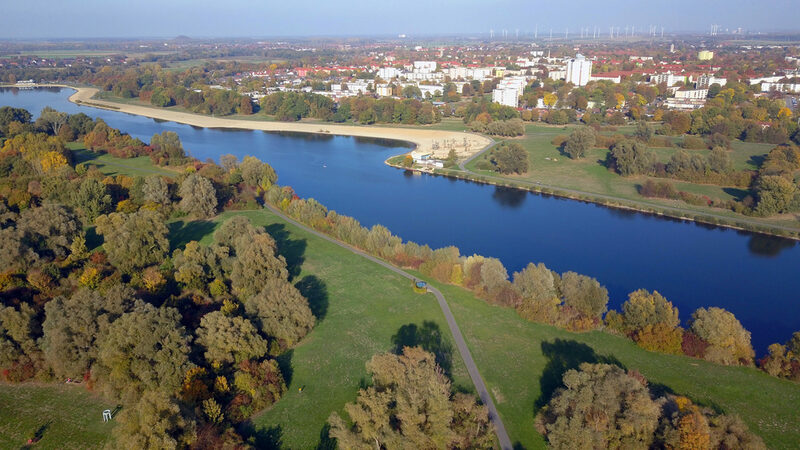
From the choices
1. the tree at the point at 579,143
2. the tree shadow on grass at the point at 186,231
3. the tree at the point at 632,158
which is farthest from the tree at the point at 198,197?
the tree at the point at 579,143

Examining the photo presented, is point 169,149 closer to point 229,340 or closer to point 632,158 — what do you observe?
point 229,340

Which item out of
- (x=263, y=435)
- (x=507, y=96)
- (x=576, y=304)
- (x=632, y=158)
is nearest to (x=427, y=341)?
(x=576, y=304)

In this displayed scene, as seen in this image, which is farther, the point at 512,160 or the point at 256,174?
the point at 512,160

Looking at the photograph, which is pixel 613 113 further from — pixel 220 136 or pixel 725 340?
pixel 725 340

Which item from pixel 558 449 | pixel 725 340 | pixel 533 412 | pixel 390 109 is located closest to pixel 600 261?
pixel 725 340

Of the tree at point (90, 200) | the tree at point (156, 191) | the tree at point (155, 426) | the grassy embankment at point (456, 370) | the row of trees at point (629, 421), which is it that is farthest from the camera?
the tree at point (156, 191)

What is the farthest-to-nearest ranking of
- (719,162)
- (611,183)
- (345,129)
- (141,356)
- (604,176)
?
(345,129)
(604,176)
(611,183)
(719,162)
(141,356)

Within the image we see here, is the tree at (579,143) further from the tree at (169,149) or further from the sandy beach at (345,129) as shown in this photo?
the tree at (169,149)
